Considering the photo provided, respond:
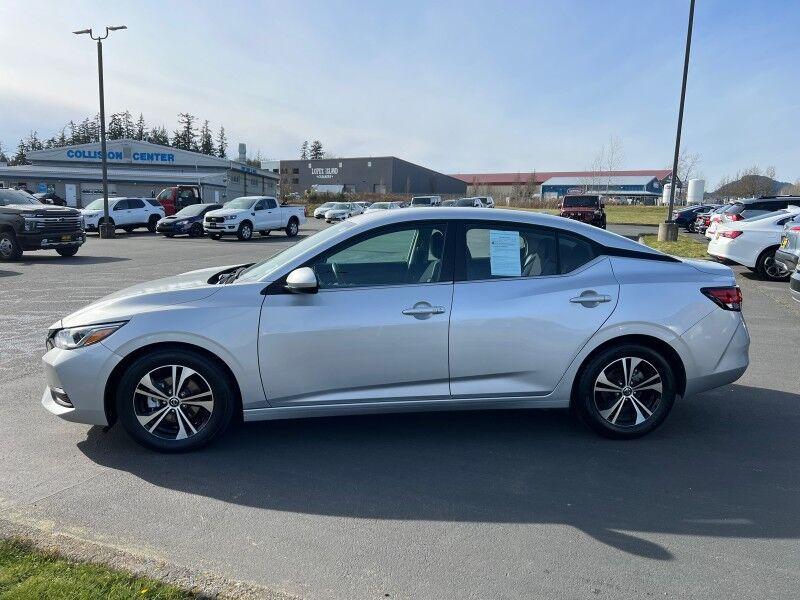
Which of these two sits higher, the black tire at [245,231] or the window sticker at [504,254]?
the window sticker at [504,254]

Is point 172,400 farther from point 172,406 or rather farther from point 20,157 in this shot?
point 20,157

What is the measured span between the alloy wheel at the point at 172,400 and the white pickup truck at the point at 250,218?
2180cm

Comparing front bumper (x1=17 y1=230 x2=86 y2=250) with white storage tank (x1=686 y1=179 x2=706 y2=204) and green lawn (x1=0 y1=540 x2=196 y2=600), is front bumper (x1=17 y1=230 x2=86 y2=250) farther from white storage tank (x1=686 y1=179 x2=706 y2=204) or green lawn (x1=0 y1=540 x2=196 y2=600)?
white storage tank (x1=686 y1=179 x2=706 y2=204)

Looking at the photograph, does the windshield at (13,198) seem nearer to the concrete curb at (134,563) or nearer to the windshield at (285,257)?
the windshield at (285,257)

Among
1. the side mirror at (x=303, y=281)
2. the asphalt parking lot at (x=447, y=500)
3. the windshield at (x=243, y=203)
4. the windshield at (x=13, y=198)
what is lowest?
the asphalt parking lot at (x=447, y=500)

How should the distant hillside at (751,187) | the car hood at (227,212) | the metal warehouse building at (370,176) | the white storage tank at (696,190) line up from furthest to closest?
1. the metal warehouse building at (370,176)
2. the distant hillside at (751,187)
3. the white storage tank at (696,190)
4. the car hood at (227,212)

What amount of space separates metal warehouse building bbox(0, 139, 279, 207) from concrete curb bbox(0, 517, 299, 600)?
5200 cm

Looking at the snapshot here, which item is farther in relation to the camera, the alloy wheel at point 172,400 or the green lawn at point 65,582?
the alloy wheel at point 172,400

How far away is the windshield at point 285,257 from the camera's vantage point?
13.8ft

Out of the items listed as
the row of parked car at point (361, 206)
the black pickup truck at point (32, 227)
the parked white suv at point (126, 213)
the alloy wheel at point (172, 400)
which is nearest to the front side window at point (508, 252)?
the alloy wheel at point (172, 400)

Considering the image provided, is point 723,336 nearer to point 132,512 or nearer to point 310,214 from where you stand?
point 132,512

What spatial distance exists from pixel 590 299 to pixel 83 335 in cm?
343

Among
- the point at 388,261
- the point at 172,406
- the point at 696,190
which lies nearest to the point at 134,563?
the point at 172,406

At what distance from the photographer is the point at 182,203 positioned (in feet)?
111
